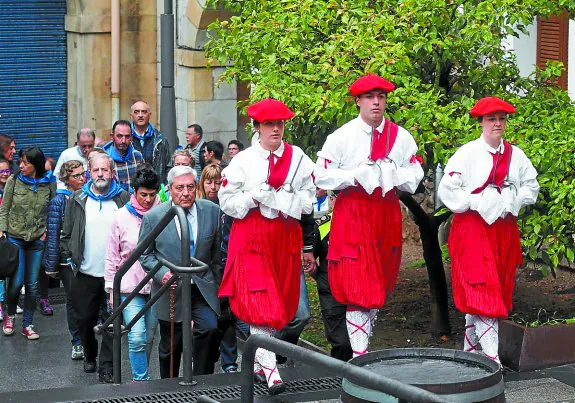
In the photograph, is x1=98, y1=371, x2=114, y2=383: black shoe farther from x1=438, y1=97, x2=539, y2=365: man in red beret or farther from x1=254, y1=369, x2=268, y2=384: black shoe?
x1=438, y1=97, x2=539, y2=365: man in red beret

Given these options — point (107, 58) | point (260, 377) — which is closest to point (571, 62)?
point (260, 377)

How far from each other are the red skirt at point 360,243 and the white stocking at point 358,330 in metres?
0.08

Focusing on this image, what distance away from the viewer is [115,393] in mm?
8688

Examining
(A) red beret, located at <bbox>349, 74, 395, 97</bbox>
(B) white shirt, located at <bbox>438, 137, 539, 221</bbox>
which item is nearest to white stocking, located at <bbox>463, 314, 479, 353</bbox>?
(B) white shirt, located at <bbox>438, 137, 539, 221</bbox>

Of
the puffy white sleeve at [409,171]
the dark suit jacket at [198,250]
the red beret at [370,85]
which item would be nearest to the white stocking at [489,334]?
the puffy white sleeve at [409,171]

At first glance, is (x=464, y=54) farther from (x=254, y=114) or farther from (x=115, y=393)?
(x=115, y=393)

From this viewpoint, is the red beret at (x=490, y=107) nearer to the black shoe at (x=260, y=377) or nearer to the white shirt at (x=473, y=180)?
the white shirt at (x=473, y=180)

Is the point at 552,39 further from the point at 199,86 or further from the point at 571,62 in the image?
the point at 199,86

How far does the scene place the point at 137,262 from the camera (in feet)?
33.2

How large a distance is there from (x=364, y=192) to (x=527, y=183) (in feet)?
3.65

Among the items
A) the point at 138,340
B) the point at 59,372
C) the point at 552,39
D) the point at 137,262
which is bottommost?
the point at 59,372

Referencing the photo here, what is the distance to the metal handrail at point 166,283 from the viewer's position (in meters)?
8.52

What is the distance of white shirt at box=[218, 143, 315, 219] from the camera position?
864cm

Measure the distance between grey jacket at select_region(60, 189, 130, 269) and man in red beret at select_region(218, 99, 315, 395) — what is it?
91.2 inches
